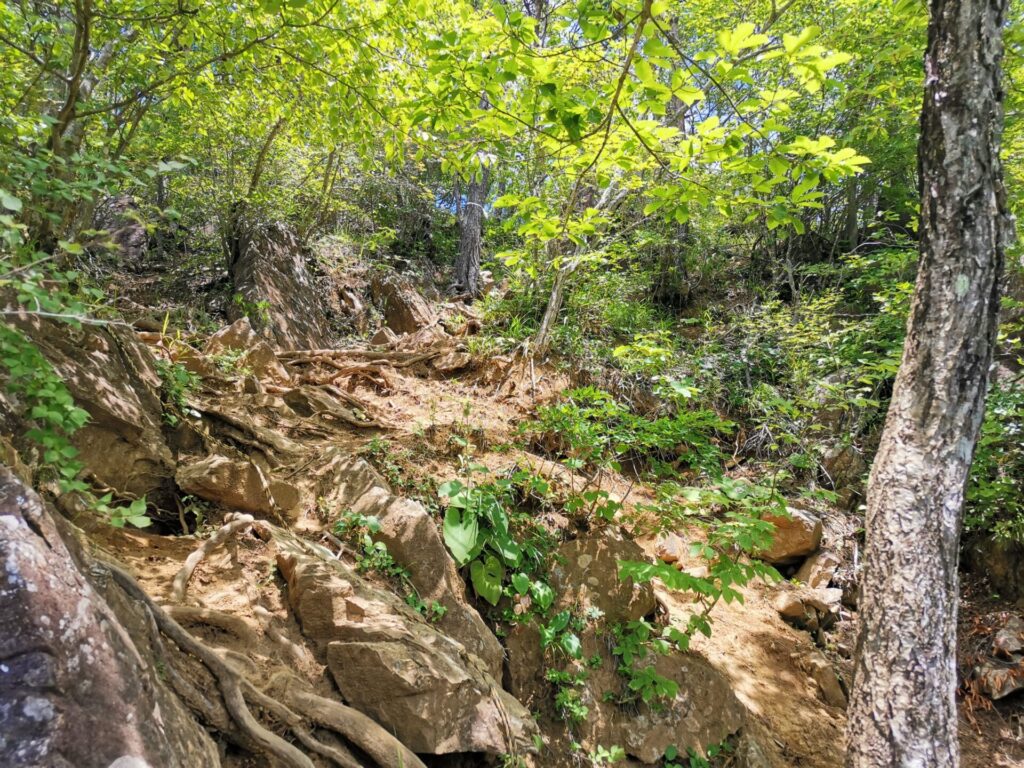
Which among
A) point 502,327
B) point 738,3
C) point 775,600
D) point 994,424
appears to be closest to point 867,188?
point 738,3

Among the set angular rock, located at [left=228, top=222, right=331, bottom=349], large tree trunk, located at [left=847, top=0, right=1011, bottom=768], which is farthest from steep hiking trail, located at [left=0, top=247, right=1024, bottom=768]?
angular rock, located at [left=228, top=222, right=331, bottom=349]

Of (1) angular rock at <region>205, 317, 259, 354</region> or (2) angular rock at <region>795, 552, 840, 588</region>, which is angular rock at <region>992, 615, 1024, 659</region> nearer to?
(2) angular rock at <region>795, 552, 840, 588</region>

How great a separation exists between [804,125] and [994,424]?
6427 mm

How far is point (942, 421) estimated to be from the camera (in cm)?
285

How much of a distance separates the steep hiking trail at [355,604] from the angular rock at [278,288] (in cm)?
196

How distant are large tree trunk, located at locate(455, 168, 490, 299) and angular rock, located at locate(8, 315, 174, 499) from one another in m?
8.21

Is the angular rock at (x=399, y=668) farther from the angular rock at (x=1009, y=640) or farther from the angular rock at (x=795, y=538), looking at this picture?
the angular rock at (x=1009, y=640)

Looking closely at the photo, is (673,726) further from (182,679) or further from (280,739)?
(182,679)

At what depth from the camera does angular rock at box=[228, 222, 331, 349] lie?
301 inches

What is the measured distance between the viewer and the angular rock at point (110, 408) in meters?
2.93

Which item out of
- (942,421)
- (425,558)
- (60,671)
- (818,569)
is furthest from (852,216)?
(60,671)

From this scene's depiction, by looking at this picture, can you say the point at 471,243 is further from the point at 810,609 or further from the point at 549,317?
the point at 810,609

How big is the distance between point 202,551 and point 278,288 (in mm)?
6444

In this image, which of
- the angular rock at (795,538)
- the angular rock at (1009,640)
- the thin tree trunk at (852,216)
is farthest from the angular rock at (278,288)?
the thin tree trunk at (852,216)
